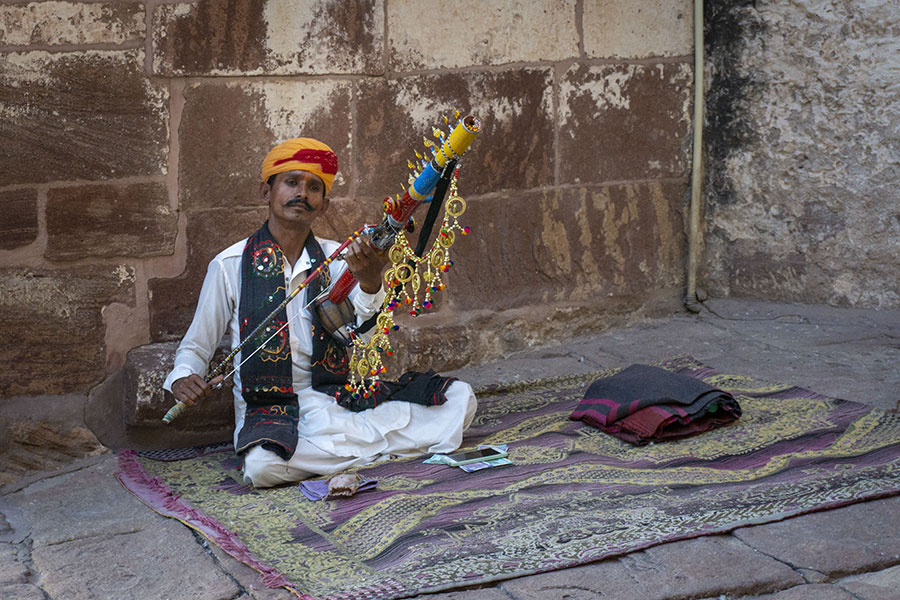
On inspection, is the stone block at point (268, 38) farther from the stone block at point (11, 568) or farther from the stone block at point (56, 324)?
the stone block at point (11, 568)

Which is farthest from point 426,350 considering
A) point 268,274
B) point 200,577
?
point 200,577

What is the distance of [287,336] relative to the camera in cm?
396

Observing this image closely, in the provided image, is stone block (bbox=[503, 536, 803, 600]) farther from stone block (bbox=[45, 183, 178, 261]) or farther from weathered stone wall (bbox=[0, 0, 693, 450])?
stone block (bbox=[45, 183, 178, 261])

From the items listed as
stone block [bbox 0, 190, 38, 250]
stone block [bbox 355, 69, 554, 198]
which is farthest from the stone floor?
stone block [bbox 355, 69, 554, 198]

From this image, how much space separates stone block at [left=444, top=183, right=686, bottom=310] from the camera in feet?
16.9

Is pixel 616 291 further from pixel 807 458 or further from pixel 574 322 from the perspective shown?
pixel 807 458

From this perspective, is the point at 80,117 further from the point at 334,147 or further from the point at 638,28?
the point at 638,28

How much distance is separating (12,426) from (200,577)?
1543 millimetres

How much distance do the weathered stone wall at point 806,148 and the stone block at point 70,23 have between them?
303 cm

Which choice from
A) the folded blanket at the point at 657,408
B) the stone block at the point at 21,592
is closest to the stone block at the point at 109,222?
the stone block at the point at 21,592

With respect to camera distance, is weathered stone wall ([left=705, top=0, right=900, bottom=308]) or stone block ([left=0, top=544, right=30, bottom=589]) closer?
stone block ([left=0, top=544, right=30, bottom=589])

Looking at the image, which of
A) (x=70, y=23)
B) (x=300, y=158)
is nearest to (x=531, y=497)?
(x=300, y=158)

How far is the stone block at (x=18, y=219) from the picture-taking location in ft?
13.3

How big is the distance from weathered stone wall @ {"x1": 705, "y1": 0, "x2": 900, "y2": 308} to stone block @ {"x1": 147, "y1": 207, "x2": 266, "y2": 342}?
2.69m
